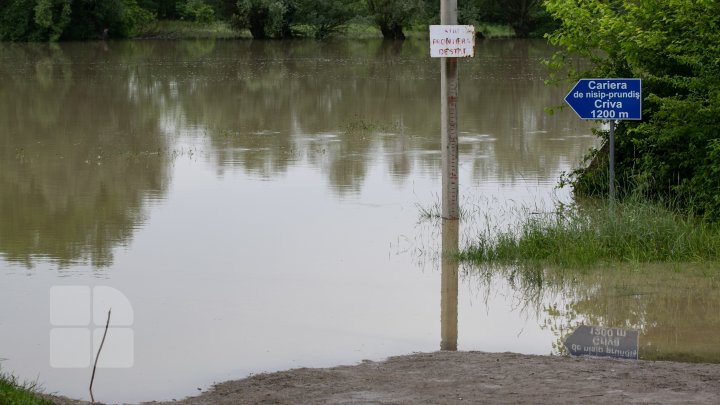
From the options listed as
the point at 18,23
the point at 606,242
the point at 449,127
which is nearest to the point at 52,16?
the point at 18,23

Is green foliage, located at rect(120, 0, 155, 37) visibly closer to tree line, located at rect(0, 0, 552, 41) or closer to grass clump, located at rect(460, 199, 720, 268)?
tree line, located at rect(0, 0, 552, 41)

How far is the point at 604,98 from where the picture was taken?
46.2 ft

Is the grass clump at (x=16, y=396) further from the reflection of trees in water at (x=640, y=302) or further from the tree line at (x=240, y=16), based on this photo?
the tree line at (x=240, y=16)

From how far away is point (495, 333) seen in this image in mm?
10758

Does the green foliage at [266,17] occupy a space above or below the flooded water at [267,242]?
above

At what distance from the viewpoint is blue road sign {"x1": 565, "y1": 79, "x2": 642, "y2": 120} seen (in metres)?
14.0

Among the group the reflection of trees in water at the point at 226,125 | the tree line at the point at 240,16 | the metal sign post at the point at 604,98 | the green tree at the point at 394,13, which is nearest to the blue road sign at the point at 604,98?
the metal sign post at the point at 604,98

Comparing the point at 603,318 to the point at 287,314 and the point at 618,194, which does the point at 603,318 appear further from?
the point at 618,194

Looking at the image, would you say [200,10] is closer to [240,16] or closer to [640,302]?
[240,16]

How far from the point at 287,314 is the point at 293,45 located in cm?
5219

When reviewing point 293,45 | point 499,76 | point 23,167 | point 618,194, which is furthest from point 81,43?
point 618,194

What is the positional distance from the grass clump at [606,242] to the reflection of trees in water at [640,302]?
11.4 inches

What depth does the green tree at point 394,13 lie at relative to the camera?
68.2m

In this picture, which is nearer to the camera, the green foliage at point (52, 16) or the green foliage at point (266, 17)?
the green foliage at point (52, 16)
